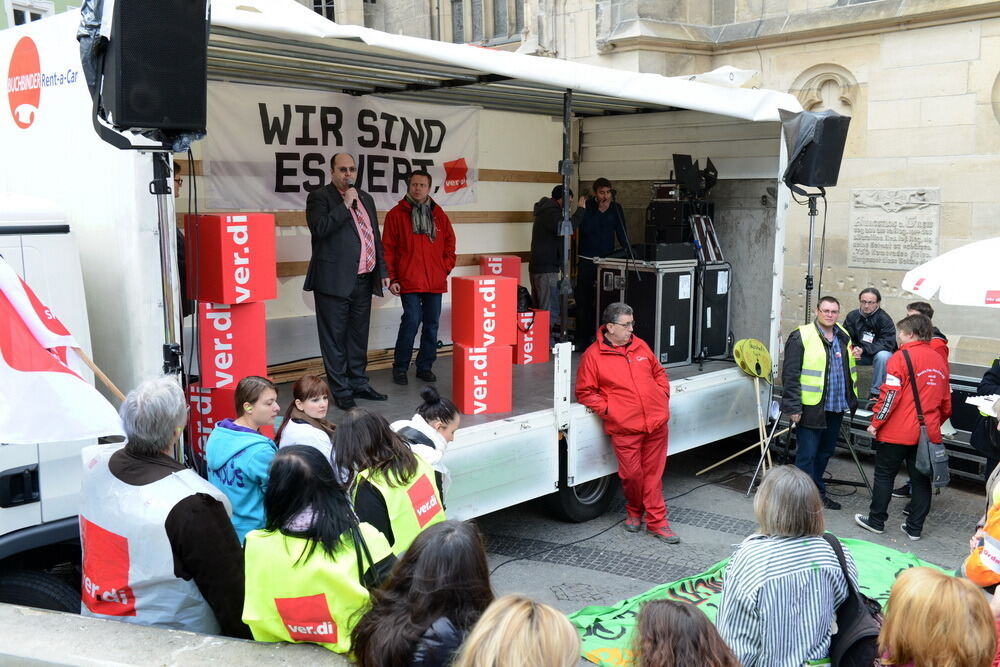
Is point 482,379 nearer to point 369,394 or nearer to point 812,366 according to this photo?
point 369,394

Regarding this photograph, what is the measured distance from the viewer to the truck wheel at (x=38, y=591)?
3592 millimetres

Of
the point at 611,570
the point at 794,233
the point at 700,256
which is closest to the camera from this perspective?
the point at 611,570

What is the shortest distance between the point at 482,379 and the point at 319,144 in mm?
2939

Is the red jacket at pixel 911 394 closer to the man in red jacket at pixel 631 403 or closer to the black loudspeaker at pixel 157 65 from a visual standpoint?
the man in red jacket at pixel 631 403

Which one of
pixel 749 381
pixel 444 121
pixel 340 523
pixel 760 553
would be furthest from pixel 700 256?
pixel 340 523

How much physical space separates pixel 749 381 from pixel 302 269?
394cm

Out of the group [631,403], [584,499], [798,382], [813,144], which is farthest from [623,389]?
[813,144]

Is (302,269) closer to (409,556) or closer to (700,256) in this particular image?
(700,256)

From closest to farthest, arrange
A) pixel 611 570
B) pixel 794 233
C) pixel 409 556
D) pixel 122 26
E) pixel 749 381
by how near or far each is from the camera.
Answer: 1. pixel 409 556
2. pixel 122 26
3. pixel 611 570
4. pixel 749 381
5. pixel 794 233

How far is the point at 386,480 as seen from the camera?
3242mm

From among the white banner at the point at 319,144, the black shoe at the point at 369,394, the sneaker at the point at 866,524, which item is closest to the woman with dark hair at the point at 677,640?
the black shoe at the point at 369,394

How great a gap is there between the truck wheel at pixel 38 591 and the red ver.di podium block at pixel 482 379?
2862 mm

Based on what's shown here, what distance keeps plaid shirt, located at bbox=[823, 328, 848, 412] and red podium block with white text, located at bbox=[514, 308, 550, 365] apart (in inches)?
101

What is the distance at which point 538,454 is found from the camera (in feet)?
19.5
